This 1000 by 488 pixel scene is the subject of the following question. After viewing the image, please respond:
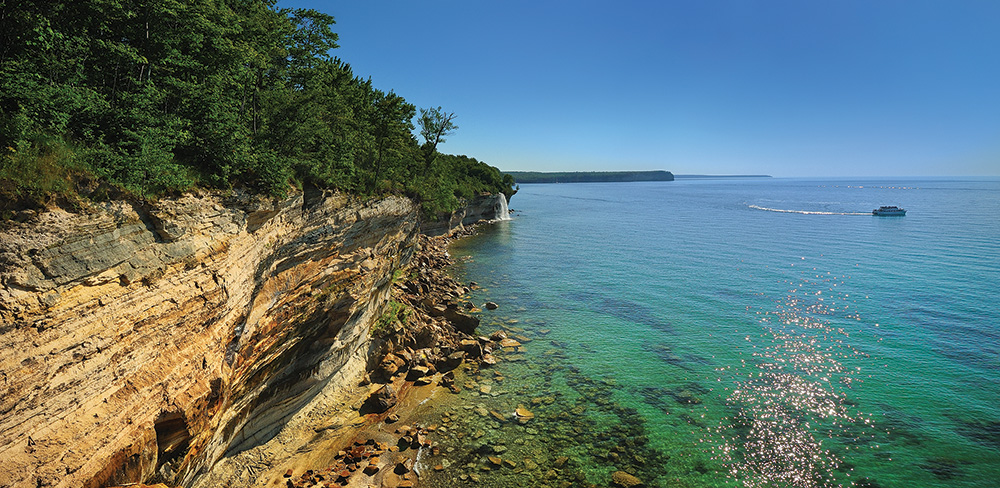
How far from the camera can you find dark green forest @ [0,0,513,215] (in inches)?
377

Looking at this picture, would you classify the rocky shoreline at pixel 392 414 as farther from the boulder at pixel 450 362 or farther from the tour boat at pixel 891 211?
the tour boat at pixel 891 211

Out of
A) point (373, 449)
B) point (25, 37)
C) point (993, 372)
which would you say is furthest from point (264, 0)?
point (993, 372)

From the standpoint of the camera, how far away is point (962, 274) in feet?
145

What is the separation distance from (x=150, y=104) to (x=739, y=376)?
3045cm

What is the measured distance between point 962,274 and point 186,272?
6664 cm

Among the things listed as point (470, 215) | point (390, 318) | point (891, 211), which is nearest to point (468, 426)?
point (390, 318)

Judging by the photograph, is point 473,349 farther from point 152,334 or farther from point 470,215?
point 470,215

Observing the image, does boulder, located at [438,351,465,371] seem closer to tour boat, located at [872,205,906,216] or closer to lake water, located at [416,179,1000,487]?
lake water, located at [416,179,1000,487]

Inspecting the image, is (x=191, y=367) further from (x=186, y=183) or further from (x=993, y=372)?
(x=993, y=372)

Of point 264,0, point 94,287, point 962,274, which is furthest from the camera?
point 962,274

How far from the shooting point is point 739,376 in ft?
82.0

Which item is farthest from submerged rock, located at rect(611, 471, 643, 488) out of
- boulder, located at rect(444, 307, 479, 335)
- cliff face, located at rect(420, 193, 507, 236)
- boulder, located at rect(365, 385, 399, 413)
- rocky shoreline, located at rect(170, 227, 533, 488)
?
cliff face, located at rect(420, 193, 507, 236)

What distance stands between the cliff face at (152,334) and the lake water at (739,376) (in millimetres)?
8296

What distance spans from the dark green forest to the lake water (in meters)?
14.2
